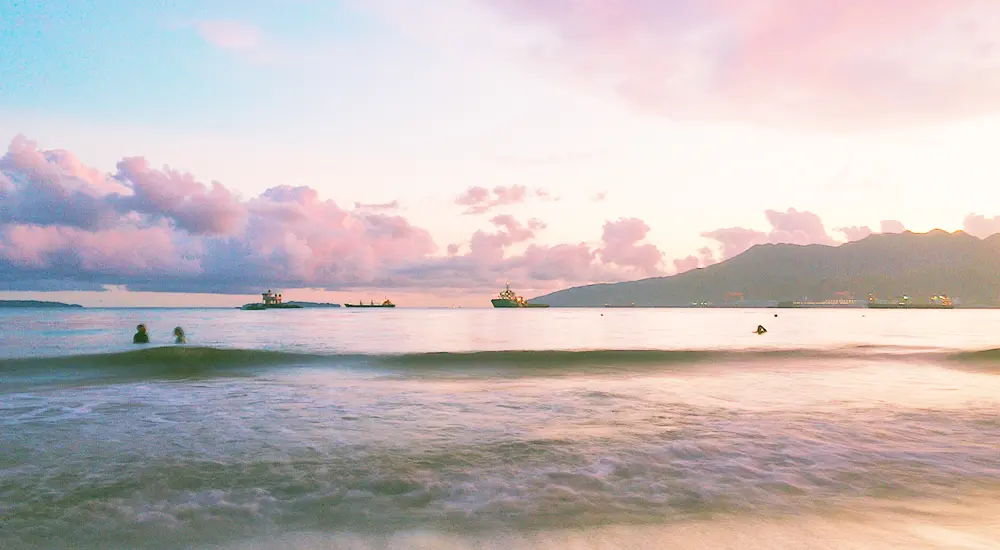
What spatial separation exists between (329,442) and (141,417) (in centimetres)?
661

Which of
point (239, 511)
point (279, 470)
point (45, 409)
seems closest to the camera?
point (239, 511)

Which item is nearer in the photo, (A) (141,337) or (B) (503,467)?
(B) (503,467)

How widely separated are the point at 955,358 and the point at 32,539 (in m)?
43.4

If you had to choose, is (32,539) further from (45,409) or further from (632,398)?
(632,398)

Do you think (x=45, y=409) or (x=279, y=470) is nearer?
(x=279, y=470)

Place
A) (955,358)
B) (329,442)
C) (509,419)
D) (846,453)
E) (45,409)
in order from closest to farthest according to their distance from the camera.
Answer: (846,453)
(329,442)
(509,419)
(45,409)
(955,358)

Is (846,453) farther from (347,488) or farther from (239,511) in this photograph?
(239,511)

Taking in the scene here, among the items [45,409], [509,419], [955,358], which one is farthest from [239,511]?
[955,358]

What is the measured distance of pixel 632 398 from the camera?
17.9 metres

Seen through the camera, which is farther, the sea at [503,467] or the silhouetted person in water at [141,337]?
the silhouetted person in water at [141,337]

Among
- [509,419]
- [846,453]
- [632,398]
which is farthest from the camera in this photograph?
[632,398]

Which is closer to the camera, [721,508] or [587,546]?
[587,546]

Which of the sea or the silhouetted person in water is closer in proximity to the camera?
the sea

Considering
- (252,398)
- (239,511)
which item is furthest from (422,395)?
(239,511)
